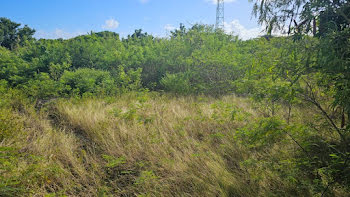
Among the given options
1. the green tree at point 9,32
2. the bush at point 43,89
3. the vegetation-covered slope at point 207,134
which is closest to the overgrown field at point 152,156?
the vegetation-covered slope at point 207,134

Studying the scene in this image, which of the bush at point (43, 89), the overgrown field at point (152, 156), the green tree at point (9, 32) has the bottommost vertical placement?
the overgrown field at point (152, 156)

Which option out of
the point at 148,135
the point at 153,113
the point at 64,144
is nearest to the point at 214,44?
the point at 153,113

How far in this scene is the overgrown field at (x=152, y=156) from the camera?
Result: 9.78ft

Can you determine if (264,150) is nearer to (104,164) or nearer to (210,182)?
(210,182)

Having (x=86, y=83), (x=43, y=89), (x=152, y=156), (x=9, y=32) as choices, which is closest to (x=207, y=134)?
(x=152, y=156)

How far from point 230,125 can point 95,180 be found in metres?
3.06

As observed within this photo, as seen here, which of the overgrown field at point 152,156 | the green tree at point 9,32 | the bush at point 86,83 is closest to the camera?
the overgrown field at point 152,156

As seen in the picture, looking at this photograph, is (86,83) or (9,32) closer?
(86,83)

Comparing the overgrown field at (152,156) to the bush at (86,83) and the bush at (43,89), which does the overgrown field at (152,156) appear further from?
the bush at (86,83)

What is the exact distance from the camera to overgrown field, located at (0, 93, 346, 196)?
298 cm

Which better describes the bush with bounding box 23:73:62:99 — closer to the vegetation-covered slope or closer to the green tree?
the vegetation-covered slope

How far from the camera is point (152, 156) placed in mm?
3889

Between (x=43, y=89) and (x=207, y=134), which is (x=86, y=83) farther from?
(x=207, y=134)

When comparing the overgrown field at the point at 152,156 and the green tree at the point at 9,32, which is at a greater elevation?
the green tree at the point at 9,32
